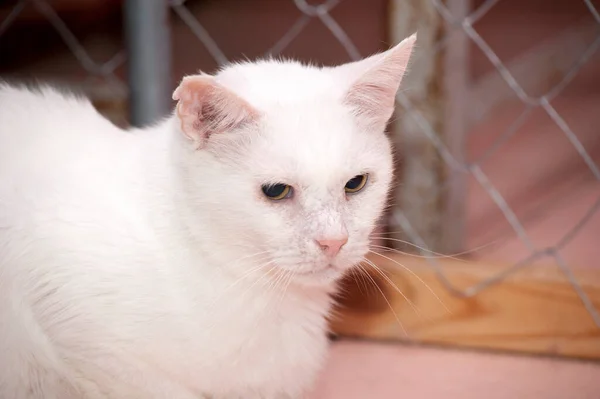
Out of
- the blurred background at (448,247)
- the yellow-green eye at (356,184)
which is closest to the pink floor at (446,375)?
the blurred background at (448,247)

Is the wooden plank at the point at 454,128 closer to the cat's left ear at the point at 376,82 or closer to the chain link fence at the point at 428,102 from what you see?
the chain link fence at the point at 428,102

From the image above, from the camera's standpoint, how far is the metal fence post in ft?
4.43

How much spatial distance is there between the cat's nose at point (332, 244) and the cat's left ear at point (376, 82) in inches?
6.8

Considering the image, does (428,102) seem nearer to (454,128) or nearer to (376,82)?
(454,128)

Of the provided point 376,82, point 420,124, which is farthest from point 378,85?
point 420,124

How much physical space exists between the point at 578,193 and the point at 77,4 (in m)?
1.79

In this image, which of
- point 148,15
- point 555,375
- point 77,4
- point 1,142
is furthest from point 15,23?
point 555,375

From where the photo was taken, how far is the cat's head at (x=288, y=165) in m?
0.82

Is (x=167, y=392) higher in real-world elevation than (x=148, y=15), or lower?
lower

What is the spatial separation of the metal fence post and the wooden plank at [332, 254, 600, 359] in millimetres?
521

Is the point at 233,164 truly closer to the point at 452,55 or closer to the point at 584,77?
the point at 452,55

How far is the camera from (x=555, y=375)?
1.10 m

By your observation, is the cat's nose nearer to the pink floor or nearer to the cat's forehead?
the cat's forehead

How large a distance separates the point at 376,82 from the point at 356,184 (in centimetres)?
13
